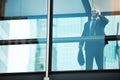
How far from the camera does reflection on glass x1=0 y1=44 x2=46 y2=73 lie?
15.9 ft

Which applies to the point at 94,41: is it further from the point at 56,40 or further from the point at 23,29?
the point at 23,29

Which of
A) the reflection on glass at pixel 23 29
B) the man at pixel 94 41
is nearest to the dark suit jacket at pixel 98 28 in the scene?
the man at pixel 94 41

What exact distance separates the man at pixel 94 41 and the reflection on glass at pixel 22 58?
2.00 feet

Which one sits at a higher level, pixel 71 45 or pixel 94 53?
pixel 71 45

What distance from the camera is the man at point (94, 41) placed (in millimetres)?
4793

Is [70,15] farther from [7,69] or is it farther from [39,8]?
[7,69]

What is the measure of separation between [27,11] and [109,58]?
4.86 feet

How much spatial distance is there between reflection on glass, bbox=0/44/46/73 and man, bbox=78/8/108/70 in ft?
2.00

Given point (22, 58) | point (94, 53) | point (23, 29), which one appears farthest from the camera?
point (23, 29)

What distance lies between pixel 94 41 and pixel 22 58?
1.13 meters

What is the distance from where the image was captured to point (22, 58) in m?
4.92

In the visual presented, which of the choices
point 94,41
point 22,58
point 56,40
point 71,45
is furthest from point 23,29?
point 94,41

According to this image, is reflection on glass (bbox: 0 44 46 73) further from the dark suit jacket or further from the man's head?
the man's head

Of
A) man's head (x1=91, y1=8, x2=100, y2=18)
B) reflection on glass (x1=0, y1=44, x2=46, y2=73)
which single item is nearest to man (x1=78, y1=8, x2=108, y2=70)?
man's head (x1=91, y1=8, x2=100, y2=18)
